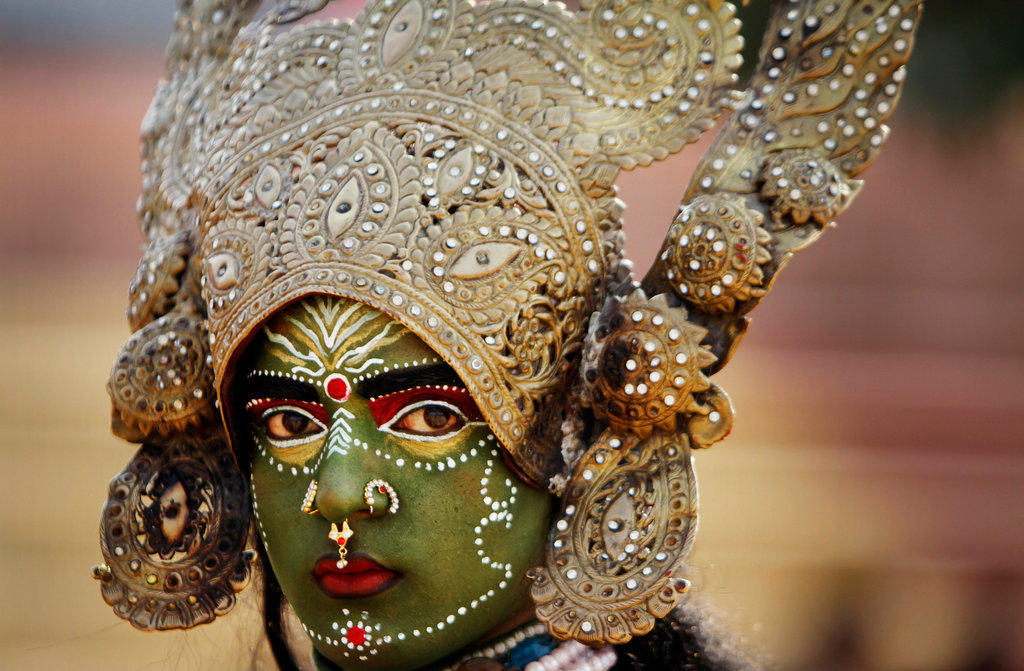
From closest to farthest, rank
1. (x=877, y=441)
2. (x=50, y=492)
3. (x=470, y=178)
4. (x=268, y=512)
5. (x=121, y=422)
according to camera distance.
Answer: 1. (x=470, y=178)
2. (x=268, y=512)
3. (x=121, y=422)
4. (x=50, y=492)
5. (x=877, y=441)

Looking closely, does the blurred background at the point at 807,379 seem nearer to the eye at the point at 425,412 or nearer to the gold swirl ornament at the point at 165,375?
the gold swirl ornament at the point at 165,375

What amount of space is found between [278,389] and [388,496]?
0.39 meters

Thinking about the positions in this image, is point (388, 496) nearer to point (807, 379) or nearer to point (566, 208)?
point (566, 208)

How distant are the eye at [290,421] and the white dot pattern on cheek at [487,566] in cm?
36

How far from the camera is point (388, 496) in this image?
274cm

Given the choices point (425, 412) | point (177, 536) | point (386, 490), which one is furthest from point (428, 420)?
point (177, 536)

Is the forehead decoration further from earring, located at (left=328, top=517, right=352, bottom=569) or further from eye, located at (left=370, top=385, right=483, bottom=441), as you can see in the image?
earring, located at (left=328, top=517, right=352, bottom=569)

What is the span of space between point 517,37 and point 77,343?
8829 mm

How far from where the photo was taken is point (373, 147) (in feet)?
9.20

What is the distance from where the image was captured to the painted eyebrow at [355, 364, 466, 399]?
2.74m

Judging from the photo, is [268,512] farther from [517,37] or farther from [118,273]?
[118,273]

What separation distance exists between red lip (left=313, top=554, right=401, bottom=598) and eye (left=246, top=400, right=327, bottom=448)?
11.8 inches

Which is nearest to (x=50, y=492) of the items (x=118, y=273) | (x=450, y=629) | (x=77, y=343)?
(x=77, y=343)

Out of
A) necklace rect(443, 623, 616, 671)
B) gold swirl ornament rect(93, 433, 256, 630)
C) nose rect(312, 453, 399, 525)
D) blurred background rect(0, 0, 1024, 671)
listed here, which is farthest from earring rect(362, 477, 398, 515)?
blurred background rect(0, 0, 1024, 671)
